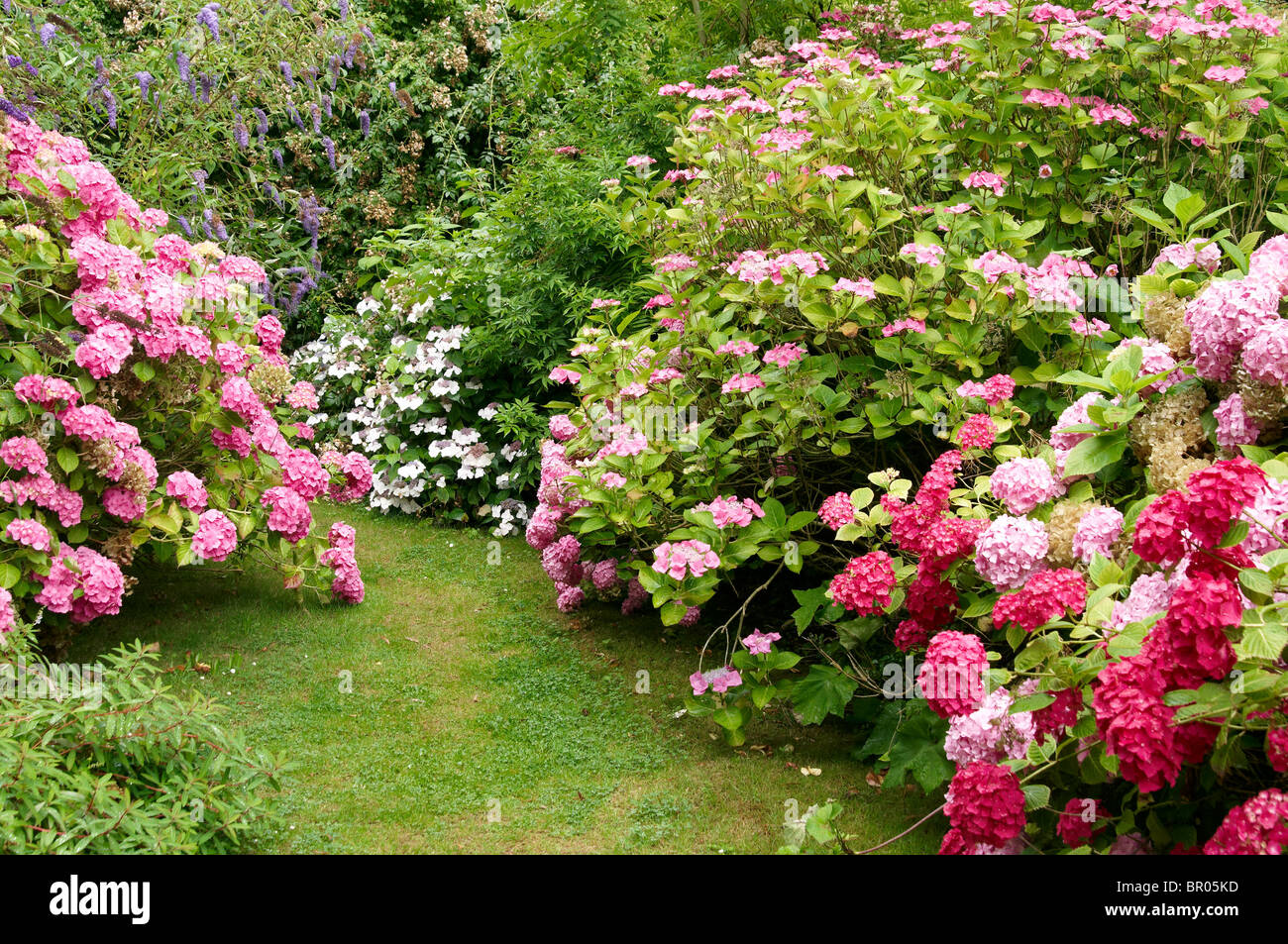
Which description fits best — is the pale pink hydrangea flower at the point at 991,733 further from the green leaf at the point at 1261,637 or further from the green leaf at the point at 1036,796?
the green leaf at the point at 1261,637

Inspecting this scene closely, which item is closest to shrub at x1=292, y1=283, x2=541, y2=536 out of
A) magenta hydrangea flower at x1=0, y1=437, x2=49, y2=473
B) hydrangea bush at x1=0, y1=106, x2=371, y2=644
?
hydrangea bush at x1=0, y1=106, x2=371, y2=644

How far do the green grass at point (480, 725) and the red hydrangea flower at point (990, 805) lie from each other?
0.79 meters

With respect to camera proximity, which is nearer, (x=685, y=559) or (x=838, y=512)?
(x=838, y=512)

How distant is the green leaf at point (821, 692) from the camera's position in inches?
150

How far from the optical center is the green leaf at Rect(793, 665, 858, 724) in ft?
12.5

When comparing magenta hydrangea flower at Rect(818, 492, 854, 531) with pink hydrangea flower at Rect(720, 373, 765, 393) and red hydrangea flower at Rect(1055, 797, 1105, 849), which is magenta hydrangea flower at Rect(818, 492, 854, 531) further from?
red hydrangea flower at Rect(1055, 797, 1105, 849)

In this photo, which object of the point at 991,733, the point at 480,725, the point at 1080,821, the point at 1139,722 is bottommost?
the point at 480,725

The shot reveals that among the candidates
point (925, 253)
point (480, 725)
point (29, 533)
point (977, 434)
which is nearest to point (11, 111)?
point (29, 533)

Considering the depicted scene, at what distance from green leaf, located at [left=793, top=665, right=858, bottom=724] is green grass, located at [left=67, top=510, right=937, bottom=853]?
7.9 inches

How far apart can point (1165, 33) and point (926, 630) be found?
2234 mm

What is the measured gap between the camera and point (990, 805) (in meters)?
2.57

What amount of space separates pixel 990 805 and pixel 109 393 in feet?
11.1

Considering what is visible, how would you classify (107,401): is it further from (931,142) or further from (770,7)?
(770,7)

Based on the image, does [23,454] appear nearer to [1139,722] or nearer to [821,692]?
[821,692]
